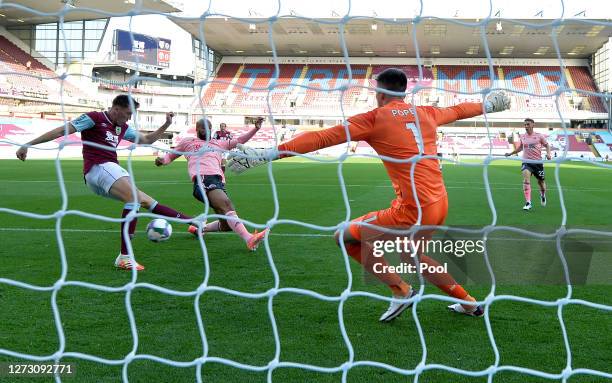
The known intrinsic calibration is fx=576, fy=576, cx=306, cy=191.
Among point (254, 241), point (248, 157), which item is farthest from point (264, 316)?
point (254, 241)

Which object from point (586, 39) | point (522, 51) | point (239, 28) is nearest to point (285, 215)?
point (239, 28)

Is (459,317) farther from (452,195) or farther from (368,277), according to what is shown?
(452,195)

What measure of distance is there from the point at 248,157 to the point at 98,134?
269 centimetres

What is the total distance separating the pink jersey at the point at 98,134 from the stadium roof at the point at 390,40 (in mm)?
31719

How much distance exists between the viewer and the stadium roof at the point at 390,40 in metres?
37.6

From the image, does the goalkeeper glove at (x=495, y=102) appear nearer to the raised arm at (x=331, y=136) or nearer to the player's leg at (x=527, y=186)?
the raised arm at (x=331, y=136)

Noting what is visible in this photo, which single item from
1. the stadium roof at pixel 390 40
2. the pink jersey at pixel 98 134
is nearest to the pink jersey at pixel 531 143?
the pink jersey at pixel 98 134

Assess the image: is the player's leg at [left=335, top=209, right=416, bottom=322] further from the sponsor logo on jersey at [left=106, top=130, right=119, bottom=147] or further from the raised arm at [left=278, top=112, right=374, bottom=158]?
the sponsor logo on jersey at [left=106, top=130, right=119, bottom=147]

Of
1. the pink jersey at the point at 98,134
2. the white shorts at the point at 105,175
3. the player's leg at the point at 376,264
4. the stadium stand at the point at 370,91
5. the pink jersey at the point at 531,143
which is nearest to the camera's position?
the player's leg at the point at 376,264

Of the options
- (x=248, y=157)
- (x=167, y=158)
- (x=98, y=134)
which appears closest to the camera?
(x=248, y=157)

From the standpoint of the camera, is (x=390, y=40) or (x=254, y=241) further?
(x=390, y=40)

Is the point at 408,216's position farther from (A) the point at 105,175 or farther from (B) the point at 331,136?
(A) the point at 105,175

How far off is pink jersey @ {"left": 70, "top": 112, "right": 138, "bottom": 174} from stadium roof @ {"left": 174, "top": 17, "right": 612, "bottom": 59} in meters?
31.7

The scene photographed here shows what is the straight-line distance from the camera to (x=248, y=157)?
3082mm
